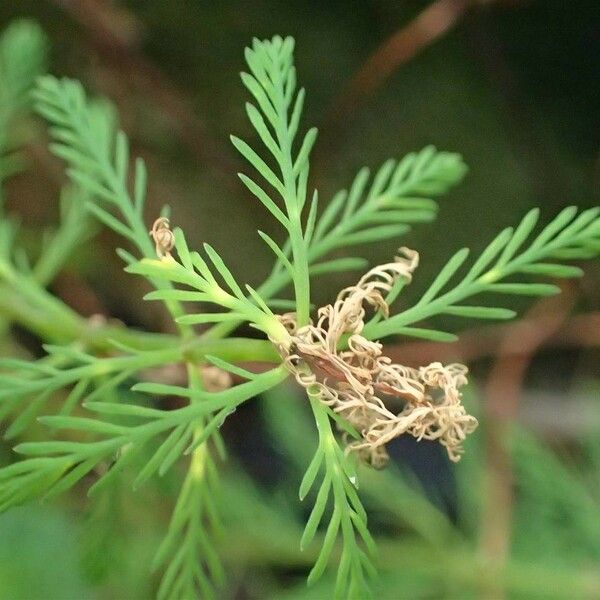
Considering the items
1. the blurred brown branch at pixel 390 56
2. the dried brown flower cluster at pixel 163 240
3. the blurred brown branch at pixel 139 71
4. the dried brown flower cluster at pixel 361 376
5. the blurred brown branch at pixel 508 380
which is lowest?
the dried brown flower cluster at pixel 361 376

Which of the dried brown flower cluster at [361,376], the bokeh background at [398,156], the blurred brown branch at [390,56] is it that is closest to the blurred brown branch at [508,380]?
the bokeh background at [398,156]

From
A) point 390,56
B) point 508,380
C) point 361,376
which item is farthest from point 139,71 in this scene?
point 361,376

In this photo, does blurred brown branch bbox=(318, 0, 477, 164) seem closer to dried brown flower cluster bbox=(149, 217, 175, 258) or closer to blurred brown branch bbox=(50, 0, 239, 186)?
blurred brown branch bbox=(50, 0, 239, 186)

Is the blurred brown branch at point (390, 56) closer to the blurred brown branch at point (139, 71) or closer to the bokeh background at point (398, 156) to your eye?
the bokeh background at point (398, 156)

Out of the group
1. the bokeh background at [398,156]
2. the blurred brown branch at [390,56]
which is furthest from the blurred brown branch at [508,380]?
the blurred brown branch at [390,56]

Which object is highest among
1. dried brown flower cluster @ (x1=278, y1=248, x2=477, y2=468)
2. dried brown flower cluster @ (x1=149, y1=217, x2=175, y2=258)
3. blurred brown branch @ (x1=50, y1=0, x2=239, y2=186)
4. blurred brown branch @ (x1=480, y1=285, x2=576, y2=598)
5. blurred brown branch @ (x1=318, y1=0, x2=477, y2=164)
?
blurred brown branch @ (x1=318, y1=0, x2=477, y2=164)

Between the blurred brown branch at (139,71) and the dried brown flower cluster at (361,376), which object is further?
the blurred brown branch at (139,71)

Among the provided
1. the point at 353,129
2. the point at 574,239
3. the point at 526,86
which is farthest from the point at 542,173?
the point at 574,239

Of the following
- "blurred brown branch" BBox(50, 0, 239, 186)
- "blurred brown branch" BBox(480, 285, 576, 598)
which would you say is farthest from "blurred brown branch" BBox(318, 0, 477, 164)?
"blurred brown branch" BBox(480, 285, 576, 598)

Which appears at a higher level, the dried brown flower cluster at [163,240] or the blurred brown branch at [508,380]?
the blurred brown branch at [508,380]

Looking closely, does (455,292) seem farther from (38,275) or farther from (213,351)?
(38,275)
